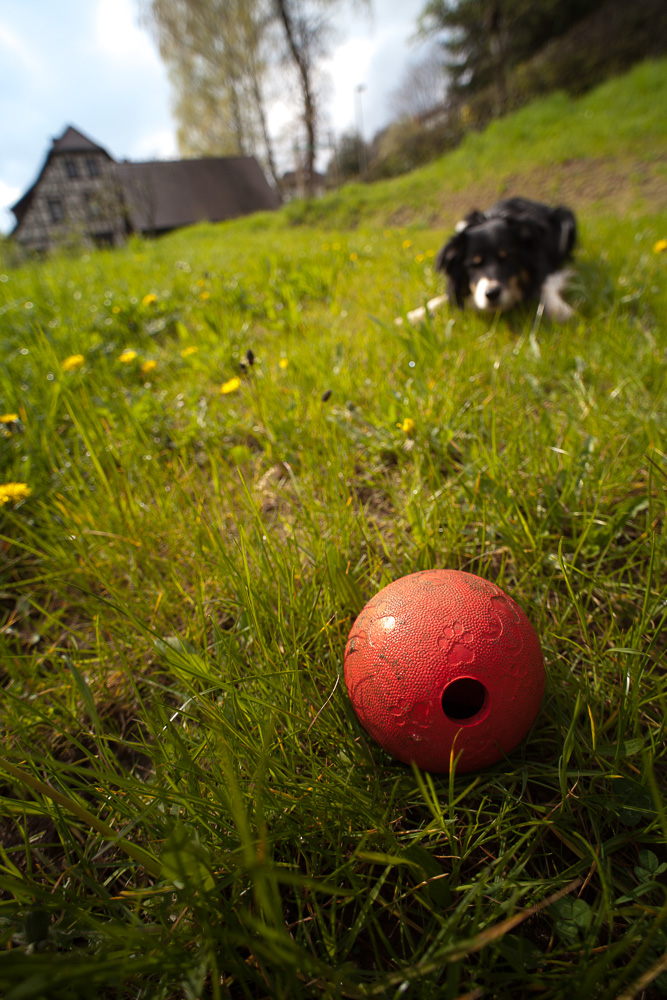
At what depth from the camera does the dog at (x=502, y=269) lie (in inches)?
121

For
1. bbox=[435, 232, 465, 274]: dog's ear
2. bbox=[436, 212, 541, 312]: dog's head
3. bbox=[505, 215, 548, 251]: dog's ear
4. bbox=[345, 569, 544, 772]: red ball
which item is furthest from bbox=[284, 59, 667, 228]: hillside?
bbox=[345, 569, 544, 772]: red ball

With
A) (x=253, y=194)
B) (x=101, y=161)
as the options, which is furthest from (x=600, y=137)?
(x=101, y=161)

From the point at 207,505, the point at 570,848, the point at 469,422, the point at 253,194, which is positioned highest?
the point at 253,194

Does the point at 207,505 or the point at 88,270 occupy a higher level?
the point at 88,270

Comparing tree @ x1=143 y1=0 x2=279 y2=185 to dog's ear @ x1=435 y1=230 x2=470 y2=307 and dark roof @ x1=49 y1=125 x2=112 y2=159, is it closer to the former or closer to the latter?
dark roof @ x1=49 y1=125 x2=112 y2=159

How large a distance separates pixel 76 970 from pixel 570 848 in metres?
0.85

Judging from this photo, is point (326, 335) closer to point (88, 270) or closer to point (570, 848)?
point (570, 848)

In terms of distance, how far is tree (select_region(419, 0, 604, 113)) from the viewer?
16.7 m

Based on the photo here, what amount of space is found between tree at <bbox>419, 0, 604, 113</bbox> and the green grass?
20.1 metres

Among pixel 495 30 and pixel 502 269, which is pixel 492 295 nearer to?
pixel 502 269

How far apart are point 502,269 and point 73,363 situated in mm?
2754

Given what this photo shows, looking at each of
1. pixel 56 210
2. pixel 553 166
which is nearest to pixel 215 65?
pixel 56 210

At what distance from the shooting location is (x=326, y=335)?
3047 millimetres

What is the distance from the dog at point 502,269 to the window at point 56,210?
39052mm
